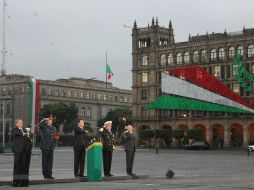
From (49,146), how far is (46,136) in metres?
0.34

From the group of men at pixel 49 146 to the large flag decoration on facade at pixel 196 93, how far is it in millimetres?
75213

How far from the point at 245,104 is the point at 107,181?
253 feet

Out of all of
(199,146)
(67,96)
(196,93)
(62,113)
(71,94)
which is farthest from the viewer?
(71,94)

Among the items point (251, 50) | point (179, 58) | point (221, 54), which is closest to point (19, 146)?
point (251, 50)

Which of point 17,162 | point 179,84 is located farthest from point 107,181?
point 179,84

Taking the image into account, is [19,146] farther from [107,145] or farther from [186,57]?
[186,57]

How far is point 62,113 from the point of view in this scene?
133m

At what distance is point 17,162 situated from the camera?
18719 millimetres

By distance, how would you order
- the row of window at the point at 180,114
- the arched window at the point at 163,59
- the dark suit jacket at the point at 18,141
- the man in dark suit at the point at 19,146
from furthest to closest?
the arched window at the point at 163,59 → the row of window at the point at 180,114 → the dark suit jacket at the point at 18,141 → the man in dark suit at the point at 19,146

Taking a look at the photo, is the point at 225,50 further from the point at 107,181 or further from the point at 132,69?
the point at 107,181

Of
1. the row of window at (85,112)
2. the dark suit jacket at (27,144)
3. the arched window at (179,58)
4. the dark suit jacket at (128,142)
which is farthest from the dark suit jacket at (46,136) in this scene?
the row of window at (85,112)

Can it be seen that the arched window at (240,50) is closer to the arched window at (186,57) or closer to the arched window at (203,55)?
the arched window at (203,55)

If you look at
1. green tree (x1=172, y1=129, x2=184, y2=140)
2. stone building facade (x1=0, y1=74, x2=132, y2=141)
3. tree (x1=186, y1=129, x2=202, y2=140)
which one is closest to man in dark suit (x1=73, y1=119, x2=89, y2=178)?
tree (x1=186, y1=129, x2=202, y2=140)

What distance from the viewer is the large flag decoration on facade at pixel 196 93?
97.3 m
